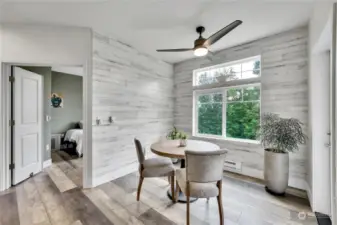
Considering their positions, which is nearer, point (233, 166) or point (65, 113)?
point (233, 166)

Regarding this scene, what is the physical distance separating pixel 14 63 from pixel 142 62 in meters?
2.26

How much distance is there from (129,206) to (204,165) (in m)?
1.27

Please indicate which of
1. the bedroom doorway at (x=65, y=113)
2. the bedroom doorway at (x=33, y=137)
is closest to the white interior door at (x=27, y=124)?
the bedroom doorway at (x=33, y=137)

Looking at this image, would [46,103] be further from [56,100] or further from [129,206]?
[129,206]

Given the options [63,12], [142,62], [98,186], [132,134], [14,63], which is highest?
[63,12]

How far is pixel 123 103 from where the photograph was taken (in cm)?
358

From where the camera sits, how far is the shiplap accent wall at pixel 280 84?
2.88 m

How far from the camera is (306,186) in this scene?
279 centimetres

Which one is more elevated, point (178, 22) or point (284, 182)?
point (178, 22)

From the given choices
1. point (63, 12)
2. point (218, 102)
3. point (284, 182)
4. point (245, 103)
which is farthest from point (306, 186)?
point (63, 12)

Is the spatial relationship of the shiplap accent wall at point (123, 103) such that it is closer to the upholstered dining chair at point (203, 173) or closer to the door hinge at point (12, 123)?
the door hinge at point (12, 123)

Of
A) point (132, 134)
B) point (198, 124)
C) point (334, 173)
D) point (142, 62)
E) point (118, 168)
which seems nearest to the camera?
point (334, 173)

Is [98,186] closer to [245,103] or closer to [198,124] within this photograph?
[198,124]

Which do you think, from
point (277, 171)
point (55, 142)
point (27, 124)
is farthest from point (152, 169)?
point (55, 142)
